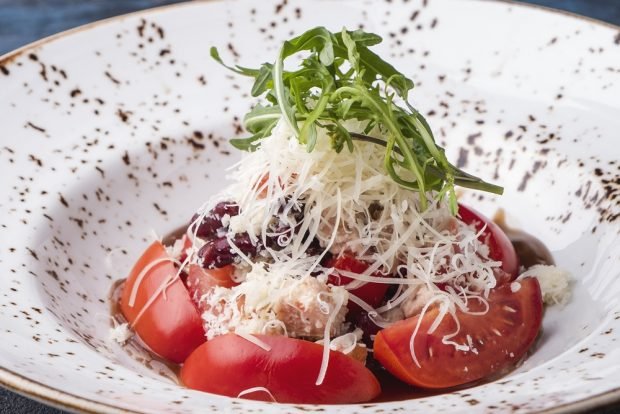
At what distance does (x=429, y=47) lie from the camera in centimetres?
378

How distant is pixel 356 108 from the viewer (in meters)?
2.58

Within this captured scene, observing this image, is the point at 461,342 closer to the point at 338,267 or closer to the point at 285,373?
the point at 338,267

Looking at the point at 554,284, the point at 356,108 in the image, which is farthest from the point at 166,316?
the point at 554,284

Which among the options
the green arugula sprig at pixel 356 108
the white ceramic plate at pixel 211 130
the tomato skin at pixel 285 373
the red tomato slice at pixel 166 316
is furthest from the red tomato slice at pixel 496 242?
the red tomato slice at pixel 166 316

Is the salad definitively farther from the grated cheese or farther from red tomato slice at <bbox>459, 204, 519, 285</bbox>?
red tomato slice at <bbox>459, 204, 519, 285</bbox>

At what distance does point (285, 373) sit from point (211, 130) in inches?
62.7

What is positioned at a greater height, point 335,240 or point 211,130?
point 211,130

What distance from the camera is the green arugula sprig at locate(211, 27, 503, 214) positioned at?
8.29 ft

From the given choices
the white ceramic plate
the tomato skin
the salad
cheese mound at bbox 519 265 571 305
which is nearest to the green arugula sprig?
the salad

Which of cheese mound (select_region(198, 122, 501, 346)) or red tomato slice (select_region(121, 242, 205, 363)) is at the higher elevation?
cheese mound (select_region(198, 122, 501, 346))

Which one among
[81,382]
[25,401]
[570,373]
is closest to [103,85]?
[25,401]

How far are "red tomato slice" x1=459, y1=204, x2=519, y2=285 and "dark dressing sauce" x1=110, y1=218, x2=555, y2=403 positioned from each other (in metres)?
0.13

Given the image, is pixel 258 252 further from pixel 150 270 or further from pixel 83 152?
pixel 83 152

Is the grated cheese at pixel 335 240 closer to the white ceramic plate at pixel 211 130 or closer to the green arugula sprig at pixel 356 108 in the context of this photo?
the green arugula sprig at pixel 356 108
